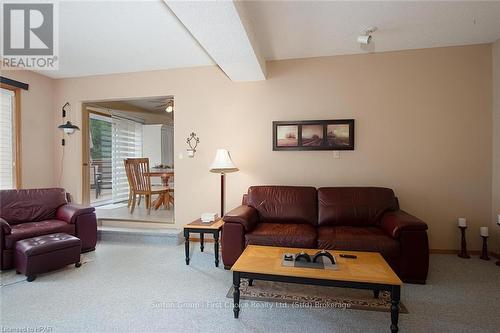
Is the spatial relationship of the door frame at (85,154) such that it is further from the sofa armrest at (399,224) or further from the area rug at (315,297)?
the sofa armrest at (399,224)

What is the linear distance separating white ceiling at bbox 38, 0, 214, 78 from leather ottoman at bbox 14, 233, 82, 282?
241 centimetres

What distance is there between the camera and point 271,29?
2900mm

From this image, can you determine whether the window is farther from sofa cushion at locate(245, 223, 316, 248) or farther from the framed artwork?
the framed artwork

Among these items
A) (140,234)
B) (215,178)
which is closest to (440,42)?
(215,178)

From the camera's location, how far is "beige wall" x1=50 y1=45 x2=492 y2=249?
3371 millimetres

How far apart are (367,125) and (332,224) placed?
152cm

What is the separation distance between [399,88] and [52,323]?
15.0 ft

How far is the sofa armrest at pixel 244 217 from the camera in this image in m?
2.87

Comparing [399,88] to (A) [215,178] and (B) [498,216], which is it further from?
(A) [215,178]

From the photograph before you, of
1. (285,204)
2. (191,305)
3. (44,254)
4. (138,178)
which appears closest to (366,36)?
(285,204)

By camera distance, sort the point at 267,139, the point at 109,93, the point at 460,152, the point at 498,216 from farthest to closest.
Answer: the point at 109,93 < the point at 267,139 < the point at 460,152 < the point at 498,216

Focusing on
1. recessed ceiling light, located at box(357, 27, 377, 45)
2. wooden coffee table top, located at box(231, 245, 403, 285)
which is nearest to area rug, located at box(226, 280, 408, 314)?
wooden coffee table top, located at box(231, 245, 403, 285)

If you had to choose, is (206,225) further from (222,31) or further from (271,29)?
(271,29)

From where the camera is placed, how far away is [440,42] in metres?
3.26
